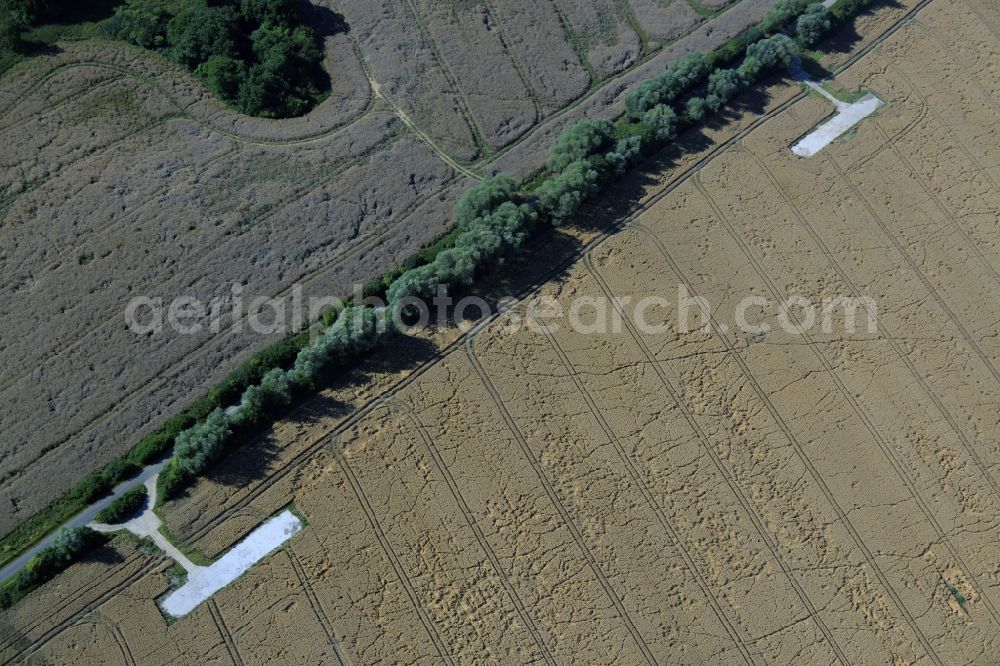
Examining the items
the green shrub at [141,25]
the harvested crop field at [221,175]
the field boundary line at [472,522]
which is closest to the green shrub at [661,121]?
the harvested crop field at [221,175]

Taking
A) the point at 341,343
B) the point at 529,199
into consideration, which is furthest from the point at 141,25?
the point at 529,199

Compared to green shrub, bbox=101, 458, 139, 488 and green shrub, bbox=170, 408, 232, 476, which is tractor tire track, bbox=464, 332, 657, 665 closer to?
green shrub, bbox=170, 408, 232, 476

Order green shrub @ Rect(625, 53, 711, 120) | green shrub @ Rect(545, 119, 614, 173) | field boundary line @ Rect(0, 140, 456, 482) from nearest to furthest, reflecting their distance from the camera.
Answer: field boundary line @ Rect(0, 140, 456, 482) < green shrub @ Rect(545, 119, 614, 173) < green shrub @ Rect(625, 53, 711, 120)

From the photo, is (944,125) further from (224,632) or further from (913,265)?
(224,632)

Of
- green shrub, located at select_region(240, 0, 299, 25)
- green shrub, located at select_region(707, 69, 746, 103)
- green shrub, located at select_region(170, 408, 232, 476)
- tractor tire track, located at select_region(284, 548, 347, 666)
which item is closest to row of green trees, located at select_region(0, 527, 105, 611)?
green shrub, located at select_region(170, 408, 232, 476)

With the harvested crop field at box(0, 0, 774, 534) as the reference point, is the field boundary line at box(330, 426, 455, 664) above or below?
below

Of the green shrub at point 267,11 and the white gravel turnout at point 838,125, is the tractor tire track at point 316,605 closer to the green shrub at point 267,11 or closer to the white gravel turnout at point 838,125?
the green shrub at point 267,11
